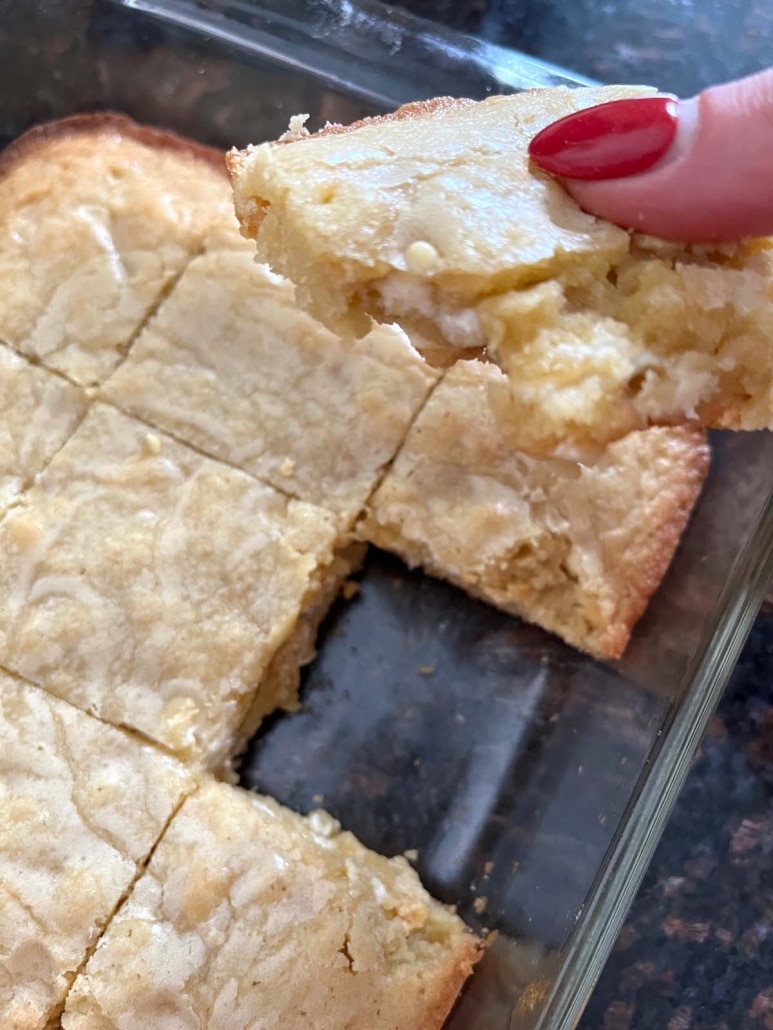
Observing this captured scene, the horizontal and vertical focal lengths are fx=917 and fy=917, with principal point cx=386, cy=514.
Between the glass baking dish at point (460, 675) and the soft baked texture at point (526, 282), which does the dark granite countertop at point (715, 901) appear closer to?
the glass baking dish at point (460, 675)

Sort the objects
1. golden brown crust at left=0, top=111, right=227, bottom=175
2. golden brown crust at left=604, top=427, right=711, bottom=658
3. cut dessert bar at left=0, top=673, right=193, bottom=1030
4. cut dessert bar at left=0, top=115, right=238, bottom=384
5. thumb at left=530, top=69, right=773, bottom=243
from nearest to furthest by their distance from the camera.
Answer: thumb at left=530, top=69, right=773, bottom=243 < cut dessert bar at left=0, top=673, right=193, bottom=1030 < golden brown crust at left=604, top=427, right=711, bottom=658 < cut dessert bar at left=0, top=115, right=238, bottom=384 < golden brown crust at left=0, top=111, right=227, bottom=175

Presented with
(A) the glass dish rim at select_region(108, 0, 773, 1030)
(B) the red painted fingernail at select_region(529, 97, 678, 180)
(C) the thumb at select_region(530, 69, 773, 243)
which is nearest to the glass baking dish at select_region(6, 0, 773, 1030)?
(A) the glass dish rim at select_region(108, 0, 773, 1030)

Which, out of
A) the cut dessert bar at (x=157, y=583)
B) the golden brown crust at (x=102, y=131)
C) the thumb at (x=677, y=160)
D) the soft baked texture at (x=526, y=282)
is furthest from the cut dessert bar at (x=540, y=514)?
the golden brown crust at (x=102, y=131)

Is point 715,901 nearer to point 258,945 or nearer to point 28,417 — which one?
point 258,945

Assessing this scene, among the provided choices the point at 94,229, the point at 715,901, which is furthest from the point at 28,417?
the point at 715,901

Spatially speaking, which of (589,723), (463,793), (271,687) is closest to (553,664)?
(589,723)

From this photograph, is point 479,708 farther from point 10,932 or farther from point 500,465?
point 10,932

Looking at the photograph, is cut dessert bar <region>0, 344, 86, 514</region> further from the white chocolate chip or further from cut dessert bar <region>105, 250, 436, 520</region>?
the white chocolate chip
